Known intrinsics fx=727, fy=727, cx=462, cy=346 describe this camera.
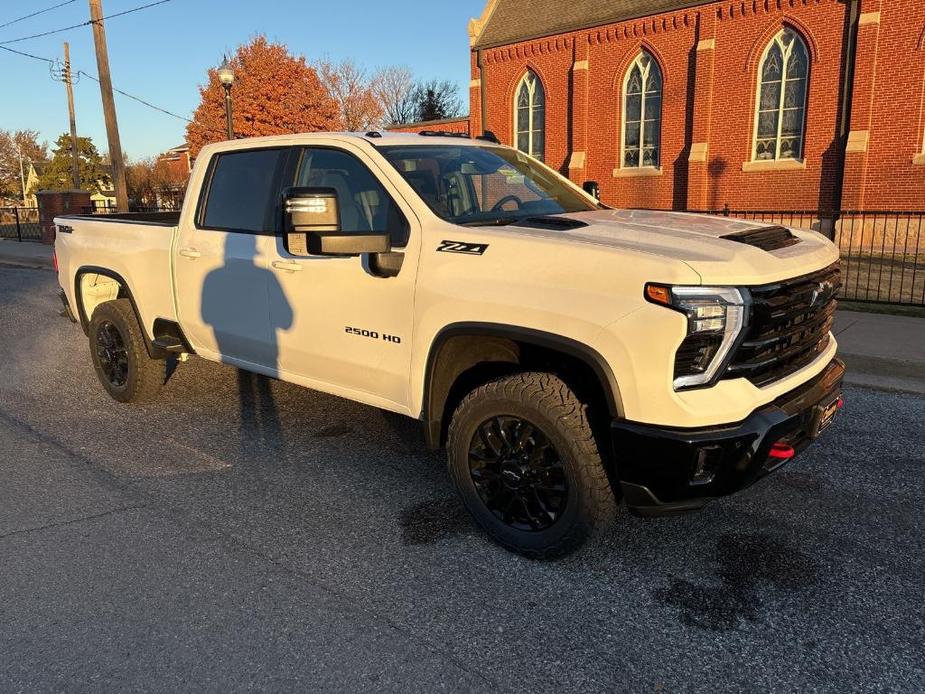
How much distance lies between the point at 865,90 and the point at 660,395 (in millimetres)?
18862

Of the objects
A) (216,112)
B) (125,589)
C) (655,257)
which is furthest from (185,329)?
(216,112)

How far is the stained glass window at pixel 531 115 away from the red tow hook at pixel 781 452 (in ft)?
73.4

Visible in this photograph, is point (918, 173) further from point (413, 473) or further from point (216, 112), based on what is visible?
point (216, 112)

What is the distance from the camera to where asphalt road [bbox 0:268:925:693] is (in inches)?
103

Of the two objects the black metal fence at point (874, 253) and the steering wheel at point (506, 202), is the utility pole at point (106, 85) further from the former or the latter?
the steering wheel at point (506, 202)

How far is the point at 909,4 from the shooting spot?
17250 mm

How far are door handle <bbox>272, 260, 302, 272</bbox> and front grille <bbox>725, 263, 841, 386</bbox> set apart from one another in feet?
8.00

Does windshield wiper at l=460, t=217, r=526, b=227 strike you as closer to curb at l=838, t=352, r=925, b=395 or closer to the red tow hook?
the red tow hook

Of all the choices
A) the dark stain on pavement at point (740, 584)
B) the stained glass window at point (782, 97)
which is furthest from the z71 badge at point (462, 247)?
the stained glass window at point (782, 97)

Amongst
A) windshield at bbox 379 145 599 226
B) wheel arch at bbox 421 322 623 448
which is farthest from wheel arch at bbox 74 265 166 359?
wheel arch at bbox 421 322 623 448

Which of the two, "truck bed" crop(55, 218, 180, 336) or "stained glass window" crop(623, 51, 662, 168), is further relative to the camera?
"stained glass window" crop(623, 51, 662, 168)

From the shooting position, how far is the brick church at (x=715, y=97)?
17859mm

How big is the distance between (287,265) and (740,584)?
289 cm

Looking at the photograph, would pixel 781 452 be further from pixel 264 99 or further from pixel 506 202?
pixel 264 99
